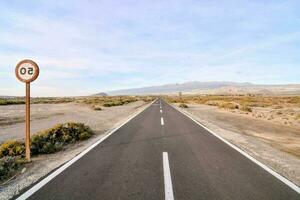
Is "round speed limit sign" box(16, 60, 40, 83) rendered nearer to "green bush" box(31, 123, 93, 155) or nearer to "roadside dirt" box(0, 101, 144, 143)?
"green bush" box(31, 123, 93, 155)

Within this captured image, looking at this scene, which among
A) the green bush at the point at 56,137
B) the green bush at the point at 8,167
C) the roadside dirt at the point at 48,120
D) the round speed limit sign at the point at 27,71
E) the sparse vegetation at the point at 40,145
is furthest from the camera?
the roadside dirt at the point at 48,120

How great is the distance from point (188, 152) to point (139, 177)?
3057 mm

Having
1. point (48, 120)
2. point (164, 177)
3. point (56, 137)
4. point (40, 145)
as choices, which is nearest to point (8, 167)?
point (40, 145)

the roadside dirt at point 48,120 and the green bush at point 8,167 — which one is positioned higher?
the green bush at point 8,167

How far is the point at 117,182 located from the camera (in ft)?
17.7

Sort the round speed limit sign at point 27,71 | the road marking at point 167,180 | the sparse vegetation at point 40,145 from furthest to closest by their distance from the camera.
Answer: the round speed limit sign at point 27,71, the sparse vegetation at point 40,145, the road marking at point 167,180

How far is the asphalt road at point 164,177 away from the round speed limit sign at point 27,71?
2.67 meters

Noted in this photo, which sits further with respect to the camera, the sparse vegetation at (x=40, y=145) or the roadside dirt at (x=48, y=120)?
the roadside dirt at (x=48, y=120)

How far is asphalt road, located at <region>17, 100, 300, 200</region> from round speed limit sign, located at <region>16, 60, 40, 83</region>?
267cm

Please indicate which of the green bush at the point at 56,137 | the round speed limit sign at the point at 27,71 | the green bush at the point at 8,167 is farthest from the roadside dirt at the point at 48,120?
the round speed limit sign at the point at 27,71

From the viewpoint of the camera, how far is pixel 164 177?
18.7 ft

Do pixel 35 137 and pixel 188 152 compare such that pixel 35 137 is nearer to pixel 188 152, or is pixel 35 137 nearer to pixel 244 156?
pixel 188 152

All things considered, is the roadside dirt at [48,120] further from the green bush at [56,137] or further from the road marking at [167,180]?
the road marking at [167,180]

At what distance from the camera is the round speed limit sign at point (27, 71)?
275 inches
